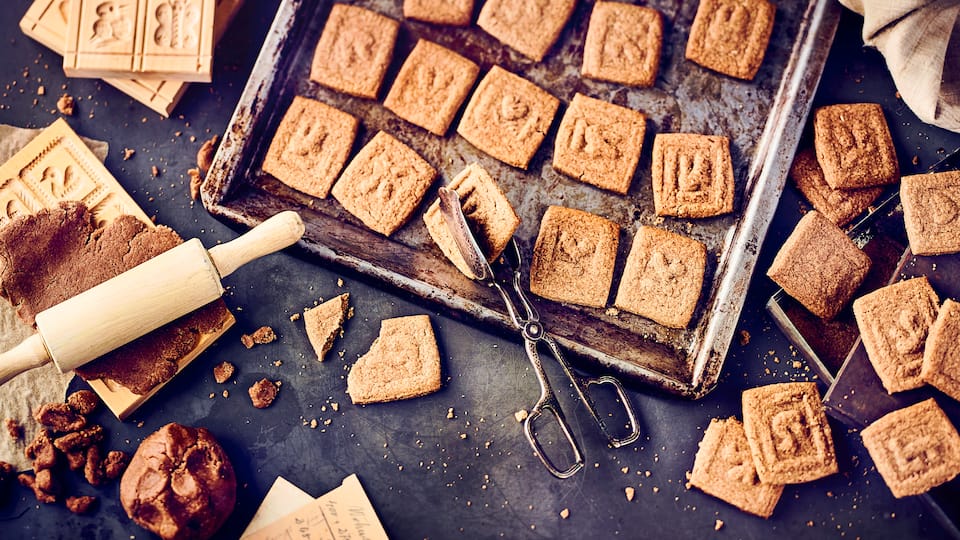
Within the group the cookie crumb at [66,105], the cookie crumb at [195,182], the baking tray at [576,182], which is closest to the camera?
the baking tray at [576,182]

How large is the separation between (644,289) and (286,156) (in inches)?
60.3

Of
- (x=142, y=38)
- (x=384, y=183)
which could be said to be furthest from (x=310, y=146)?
(x=142, y=38)

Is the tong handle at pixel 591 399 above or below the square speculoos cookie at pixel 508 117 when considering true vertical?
below

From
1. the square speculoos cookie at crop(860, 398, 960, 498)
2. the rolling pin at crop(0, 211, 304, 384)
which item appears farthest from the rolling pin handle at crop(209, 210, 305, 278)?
the square speculoos cookie at crop(860, 398, 960, 498)

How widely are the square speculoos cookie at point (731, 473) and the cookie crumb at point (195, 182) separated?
2.31m

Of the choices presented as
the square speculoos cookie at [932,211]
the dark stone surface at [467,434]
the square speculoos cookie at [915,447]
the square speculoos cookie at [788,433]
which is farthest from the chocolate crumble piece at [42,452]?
the square speculoos cookie at [932,211]

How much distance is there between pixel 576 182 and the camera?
2.75m

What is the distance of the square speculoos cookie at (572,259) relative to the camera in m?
2.62

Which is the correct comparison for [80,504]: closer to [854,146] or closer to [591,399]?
[591,399]

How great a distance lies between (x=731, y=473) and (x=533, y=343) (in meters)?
0.93

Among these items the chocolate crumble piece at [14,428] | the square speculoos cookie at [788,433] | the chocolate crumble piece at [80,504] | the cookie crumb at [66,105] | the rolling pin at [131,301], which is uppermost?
the cookie crumb at [66,105]

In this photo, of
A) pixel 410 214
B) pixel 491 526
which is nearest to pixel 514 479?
pixel 491 526

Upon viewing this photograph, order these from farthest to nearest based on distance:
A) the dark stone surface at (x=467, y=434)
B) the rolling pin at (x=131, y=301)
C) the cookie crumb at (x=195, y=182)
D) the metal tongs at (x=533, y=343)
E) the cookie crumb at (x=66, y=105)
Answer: the cookie crumb at (x=66, y=105) → the cookie crumb at (x=195, y=182) → the dark stone surface at (x=467, y=434) → the metal tongs at (x=533, y=343) → the rolling pin at (x=131, y=301)

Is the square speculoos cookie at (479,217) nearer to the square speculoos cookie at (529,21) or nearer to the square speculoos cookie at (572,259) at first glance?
the square speculoos cookie at (572,259)
